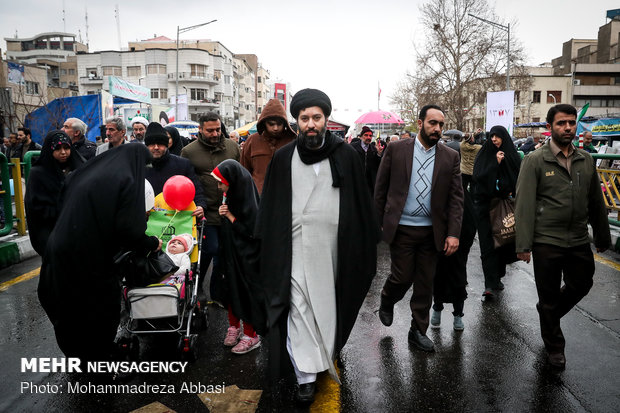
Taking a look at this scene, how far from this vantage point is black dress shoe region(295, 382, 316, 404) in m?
3.01

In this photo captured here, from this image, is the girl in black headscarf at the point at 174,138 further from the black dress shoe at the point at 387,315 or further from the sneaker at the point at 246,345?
the black dress shoe at the point at 387,315

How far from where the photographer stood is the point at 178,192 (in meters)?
4.03

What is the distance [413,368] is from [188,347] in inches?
71.4

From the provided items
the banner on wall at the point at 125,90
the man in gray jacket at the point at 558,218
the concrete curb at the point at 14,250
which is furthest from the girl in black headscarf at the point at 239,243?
the banner on wall at the point at 125,90

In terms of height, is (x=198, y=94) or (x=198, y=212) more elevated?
(x=198, y=94)

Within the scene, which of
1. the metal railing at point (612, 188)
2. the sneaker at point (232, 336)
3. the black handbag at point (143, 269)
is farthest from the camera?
the metal railing at point (612, 188)

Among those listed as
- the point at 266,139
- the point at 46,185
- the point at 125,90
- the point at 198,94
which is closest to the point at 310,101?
the point at 266,139

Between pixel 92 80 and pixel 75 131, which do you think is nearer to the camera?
pixel 75 131

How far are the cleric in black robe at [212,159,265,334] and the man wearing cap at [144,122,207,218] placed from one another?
1003 millimetres

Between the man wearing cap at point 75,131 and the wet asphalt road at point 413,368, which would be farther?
the man wearing cap at point 75,131

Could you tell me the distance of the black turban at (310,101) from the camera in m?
3.15

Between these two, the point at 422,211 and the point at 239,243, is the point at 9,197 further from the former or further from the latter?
the point at 422,211

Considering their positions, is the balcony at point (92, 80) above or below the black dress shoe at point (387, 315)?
above

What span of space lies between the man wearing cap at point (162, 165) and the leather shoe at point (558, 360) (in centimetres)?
345
